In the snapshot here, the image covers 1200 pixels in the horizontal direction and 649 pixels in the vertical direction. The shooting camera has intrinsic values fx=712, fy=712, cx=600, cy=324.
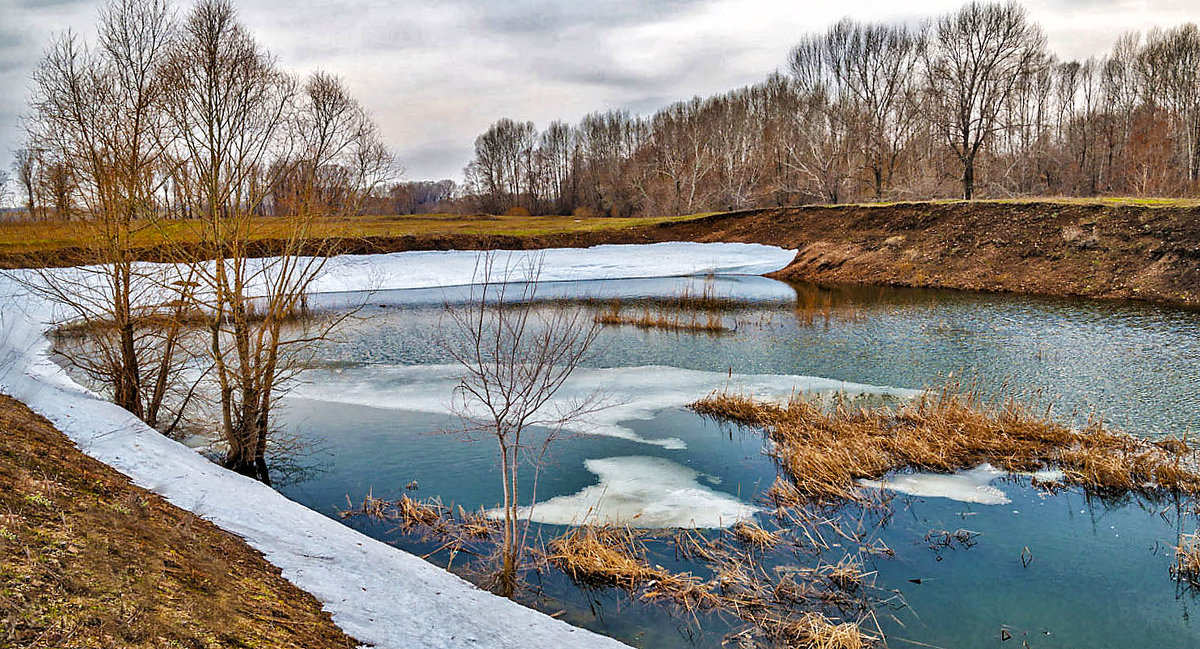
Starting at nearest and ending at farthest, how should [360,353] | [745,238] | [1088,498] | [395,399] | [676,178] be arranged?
1. [1088,498]
2. [395,399]
3. [360,353]
4. [745,238]
5. [676,178]

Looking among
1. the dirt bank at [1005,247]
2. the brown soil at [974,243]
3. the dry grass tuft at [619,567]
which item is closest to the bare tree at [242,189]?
the dry grass tuft at [619,567]

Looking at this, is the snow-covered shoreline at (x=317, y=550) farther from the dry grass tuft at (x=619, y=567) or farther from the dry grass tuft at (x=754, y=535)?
the dry grass tuft at (x=754, y=535)

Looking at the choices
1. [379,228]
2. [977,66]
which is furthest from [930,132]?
[379,228]

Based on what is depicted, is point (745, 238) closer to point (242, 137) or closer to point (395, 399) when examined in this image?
point (395, 399)

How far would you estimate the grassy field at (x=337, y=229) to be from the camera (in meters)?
8.24

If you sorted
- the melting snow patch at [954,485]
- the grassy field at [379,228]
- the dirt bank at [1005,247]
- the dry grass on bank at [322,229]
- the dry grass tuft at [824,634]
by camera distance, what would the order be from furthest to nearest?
1. the dirt bank at [1005,247]
2. the grassy field at [379,228]
3. the dry grass on bank at [322,229]
4. the melting snow patch at [954,485]
5. the dry grass tuft at [824,634]

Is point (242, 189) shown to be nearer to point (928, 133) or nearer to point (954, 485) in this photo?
point (954, 485)

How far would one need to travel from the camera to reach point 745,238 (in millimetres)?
32656

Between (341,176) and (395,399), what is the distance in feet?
11.9

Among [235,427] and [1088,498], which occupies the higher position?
[235,427]

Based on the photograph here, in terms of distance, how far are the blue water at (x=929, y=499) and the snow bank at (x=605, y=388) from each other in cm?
17

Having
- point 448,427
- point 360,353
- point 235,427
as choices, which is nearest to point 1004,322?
point 448,427

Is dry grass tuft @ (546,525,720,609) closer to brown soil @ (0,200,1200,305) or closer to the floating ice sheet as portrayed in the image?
the floating ice sheet

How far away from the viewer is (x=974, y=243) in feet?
81.1
